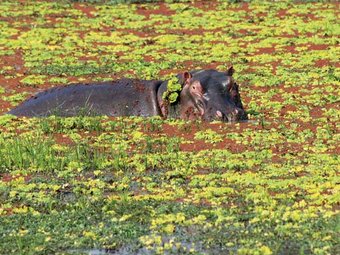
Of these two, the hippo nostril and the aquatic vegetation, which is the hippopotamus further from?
the aquatic vegetation

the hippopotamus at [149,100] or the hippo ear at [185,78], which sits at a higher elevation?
the hippo ear at [185,78]

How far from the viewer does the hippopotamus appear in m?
13.2

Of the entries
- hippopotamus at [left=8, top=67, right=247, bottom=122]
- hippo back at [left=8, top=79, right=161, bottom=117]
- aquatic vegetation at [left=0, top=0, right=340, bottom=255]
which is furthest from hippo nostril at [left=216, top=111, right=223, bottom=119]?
hippo back at [left=8, top=79, right=161, bottom=117]

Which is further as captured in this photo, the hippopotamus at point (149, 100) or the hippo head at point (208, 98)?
the hippopotamus at point (149, 100)

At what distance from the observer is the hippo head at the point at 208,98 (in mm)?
13047

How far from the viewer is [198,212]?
907cm

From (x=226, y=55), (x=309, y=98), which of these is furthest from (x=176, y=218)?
(x=226, y=55)

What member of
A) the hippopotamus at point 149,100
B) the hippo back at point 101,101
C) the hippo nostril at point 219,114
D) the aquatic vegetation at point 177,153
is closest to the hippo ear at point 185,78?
the hippopotamus at point 149,100

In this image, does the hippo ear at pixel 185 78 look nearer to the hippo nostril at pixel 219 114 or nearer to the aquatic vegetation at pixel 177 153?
the aquatic vegetation at pixel 177 153

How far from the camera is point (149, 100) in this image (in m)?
13.7

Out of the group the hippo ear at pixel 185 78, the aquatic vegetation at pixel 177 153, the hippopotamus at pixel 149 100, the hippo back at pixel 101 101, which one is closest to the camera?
the aquatic vegetation at pixel 177 153

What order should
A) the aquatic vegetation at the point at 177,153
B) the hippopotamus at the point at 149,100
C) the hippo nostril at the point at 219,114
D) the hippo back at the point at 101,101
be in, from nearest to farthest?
the aquatic vegetation at the point at 177,153 < the hippo nostril at the point at 219,114 < the hippopotamus at the point at 149,100 < the hippo back at the point at 101,101

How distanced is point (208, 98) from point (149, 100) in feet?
2.85

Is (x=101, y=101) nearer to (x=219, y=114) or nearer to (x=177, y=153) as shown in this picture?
(x=219, y=114)
